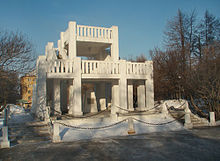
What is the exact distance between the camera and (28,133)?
1033 centimetres

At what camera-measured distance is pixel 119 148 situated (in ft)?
27.5

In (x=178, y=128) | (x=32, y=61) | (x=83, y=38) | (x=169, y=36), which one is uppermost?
Answer: (x=169, y=36)

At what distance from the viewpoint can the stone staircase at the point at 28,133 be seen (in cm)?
966

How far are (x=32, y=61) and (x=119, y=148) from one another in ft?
36.2

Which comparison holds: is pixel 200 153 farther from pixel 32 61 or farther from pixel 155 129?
pixel 32 61

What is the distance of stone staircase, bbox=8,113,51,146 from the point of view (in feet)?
31.7

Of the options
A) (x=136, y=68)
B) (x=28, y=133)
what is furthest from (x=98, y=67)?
(x=28, y=133)

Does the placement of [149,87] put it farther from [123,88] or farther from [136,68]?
[123,88]

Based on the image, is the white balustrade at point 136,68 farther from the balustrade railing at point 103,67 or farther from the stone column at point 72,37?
the stone column at point 72,37

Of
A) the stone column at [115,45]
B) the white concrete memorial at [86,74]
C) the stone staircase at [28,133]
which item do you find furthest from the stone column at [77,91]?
the stone column at [115,45]

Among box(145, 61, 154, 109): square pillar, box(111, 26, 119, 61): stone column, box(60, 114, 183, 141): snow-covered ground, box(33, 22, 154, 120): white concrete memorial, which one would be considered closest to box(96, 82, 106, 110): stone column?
box(33, 22, 154, 120): white concrete memorial

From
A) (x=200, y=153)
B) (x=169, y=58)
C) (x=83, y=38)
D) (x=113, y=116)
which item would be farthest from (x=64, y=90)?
(x=200, y=153)

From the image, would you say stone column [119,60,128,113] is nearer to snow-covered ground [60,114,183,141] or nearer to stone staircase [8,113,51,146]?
snow-covered ground [60,114,183,141]

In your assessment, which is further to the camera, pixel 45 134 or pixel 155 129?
pixel 155 129
